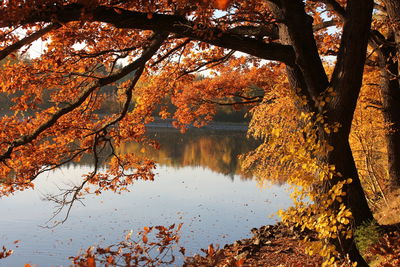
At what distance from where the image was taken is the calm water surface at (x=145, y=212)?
39.1ft

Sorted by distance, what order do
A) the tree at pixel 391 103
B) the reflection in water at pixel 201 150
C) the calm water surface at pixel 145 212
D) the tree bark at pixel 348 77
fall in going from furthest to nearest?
1. the reflection in water at pixel 201 150
2. the calm water surface at pixel 145 212
3. the tree at pixel 391 103
4. the tree bark at pixel 348 77

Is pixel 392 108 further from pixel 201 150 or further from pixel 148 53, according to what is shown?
pixel 201 150

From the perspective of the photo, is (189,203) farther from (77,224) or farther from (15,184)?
(15,184)

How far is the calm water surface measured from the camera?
1193 cm

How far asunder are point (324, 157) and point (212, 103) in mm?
8372

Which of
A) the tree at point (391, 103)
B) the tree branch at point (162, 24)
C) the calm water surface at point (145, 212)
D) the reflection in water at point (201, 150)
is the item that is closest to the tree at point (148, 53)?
the tree branch at point (162, 24)

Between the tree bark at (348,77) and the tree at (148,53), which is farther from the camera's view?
the tree bark at (348,77)

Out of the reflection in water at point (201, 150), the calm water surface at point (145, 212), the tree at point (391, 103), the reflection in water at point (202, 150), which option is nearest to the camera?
the tree at point (391, 103)

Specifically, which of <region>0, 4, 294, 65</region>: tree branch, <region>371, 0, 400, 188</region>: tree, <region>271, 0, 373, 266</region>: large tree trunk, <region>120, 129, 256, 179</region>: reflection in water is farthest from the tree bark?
<region>120, 129, 256, 179</region>: reflection in water

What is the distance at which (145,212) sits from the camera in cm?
1550

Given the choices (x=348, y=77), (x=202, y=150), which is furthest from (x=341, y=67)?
(x=202, y=150)

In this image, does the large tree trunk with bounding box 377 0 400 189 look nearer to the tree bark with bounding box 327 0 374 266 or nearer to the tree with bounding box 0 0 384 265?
the tree with bounding box 0 0 384 265

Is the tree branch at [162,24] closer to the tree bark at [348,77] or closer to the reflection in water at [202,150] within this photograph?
the tree bark at [348,77]

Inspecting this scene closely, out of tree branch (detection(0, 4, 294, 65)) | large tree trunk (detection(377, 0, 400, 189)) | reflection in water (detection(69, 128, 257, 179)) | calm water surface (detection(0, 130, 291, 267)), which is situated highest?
tree branch (detection(0, 4, 294, 65))
